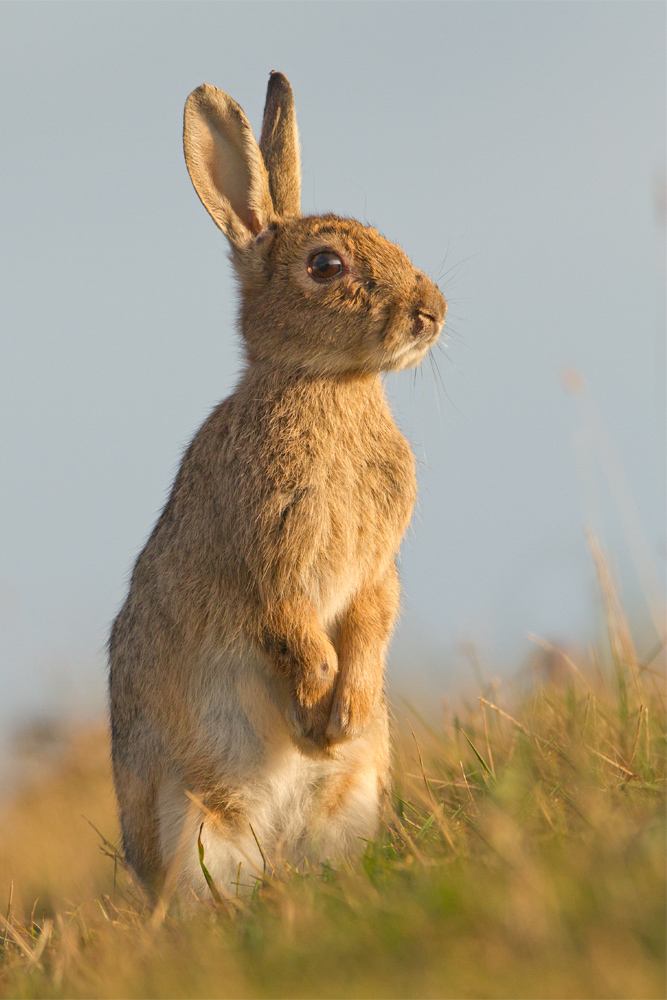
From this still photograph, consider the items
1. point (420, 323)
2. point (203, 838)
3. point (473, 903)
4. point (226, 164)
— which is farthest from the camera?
point (226, 164)

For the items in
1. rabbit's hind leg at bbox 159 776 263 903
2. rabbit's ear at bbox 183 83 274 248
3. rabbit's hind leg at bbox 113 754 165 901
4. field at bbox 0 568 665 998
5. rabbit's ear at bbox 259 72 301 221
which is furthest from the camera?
rabbit's ear at bbox 259 72 301 221

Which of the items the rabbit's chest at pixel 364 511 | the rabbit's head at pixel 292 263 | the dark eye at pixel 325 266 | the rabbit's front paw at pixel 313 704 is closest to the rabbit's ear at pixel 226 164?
the rabbit's head at pixel 292 263

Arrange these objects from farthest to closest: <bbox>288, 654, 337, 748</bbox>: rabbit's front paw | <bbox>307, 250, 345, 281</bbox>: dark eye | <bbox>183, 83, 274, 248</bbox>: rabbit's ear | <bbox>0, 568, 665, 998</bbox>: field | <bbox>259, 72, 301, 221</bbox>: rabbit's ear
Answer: <bbox>259, 72, 301, 221</bbox>: rabbit's ear
<bbox>183, 83, 274, 248</bbox>: rabbit's ear
<bbox>307, 250, 345, 281</bbox>: dark eye
<bbox>288, 654, 337, 748</bbox>: rabbit's front paw
<bbox>0, 568, 665, 998</bbox>: field

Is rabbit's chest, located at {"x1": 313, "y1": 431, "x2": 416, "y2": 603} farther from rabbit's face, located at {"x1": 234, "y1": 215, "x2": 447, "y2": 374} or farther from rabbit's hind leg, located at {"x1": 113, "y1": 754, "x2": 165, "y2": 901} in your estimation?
rabbit's hind leg, located at {"x1": 113, "y1": 754, "x2": 165, "y2": 901}

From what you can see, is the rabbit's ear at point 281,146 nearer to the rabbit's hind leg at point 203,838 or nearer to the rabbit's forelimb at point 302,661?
the rabbit's forelimb at point 302,661

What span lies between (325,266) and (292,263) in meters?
0.19

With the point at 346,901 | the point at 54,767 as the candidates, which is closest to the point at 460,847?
the point at 346,901

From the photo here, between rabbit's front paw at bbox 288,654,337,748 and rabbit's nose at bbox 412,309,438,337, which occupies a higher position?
rabbit's nose at bbox 412,309,438,337

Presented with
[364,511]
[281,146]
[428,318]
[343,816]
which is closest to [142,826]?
[343,816]

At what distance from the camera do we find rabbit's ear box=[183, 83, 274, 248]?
4.62m

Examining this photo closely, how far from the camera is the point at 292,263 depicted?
4.53m

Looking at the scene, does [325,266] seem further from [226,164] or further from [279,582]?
[279,582]

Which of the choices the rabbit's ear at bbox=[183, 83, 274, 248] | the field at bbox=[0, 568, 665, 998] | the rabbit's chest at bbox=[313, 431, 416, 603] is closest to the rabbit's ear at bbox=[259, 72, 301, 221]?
the rabbit's ear at bbox=[183, 83, 274, 248]

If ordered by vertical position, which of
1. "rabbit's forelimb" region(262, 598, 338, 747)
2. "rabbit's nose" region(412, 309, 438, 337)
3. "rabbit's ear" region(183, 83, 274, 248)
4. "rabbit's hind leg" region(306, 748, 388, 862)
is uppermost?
"rabbit's ear" region(183, 83, 274, 248)
